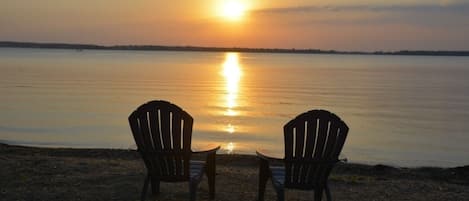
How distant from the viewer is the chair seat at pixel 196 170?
5571 millimetres

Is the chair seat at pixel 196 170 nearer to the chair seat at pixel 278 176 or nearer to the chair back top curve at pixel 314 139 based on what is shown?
the chair seat at pixel 278 176

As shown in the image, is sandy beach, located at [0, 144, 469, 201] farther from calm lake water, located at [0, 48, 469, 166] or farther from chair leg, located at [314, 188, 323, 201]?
calm lake water, located at [0, 48, 469, 166]

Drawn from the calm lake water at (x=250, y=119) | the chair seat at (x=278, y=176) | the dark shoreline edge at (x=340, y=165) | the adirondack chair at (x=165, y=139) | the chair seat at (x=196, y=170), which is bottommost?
the calm lake water at (x=250, y=119)

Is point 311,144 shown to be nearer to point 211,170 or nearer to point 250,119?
point 211,170

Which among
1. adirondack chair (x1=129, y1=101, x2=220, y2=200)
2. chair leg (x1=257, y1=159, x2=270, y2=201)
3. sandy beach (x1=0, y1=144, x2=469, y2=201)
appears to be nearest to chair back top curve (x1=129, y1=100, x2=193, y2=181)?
adirondack chair (x1=129, y1=101, x2=220, y2=200)

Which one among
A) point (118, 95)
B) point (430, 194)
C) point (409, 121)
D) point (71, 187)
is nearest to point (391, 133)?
point (409, 121)

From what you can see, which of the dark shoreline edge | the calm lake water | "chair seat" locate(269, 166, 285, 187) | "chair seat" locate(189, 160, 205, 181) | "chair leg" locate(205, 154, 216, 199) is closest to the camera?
"chair seat" locate(269, 166, 285, 187)

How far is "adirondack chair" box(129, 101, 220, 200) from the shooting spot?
215 inches

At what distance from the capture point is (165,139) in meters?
5.50

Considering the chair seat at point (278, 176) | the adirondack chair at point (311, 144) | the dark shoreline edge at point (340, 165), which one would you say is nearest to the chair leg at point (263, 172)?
the chair seat at point (278, 176)

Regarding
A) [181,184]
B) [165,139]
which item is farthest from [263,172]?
[181,184]

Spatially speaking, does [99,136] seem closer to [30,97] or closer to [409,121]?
[409,121]

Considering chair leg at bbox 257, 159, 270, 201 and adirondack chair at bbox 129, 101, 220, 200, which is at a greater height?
adirondack chair at bbox 129, 101, 220, 200

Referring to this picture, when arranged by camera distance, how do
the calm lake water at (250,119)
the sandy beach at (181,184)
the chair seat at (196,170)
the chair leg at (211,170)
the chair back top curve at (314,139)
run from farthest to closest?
the calm lake water at (250,119), the sandy beach at (181,184), the chair leg at (211,170), the chair seat at (196,170), the chair back top curve at (314,139)
